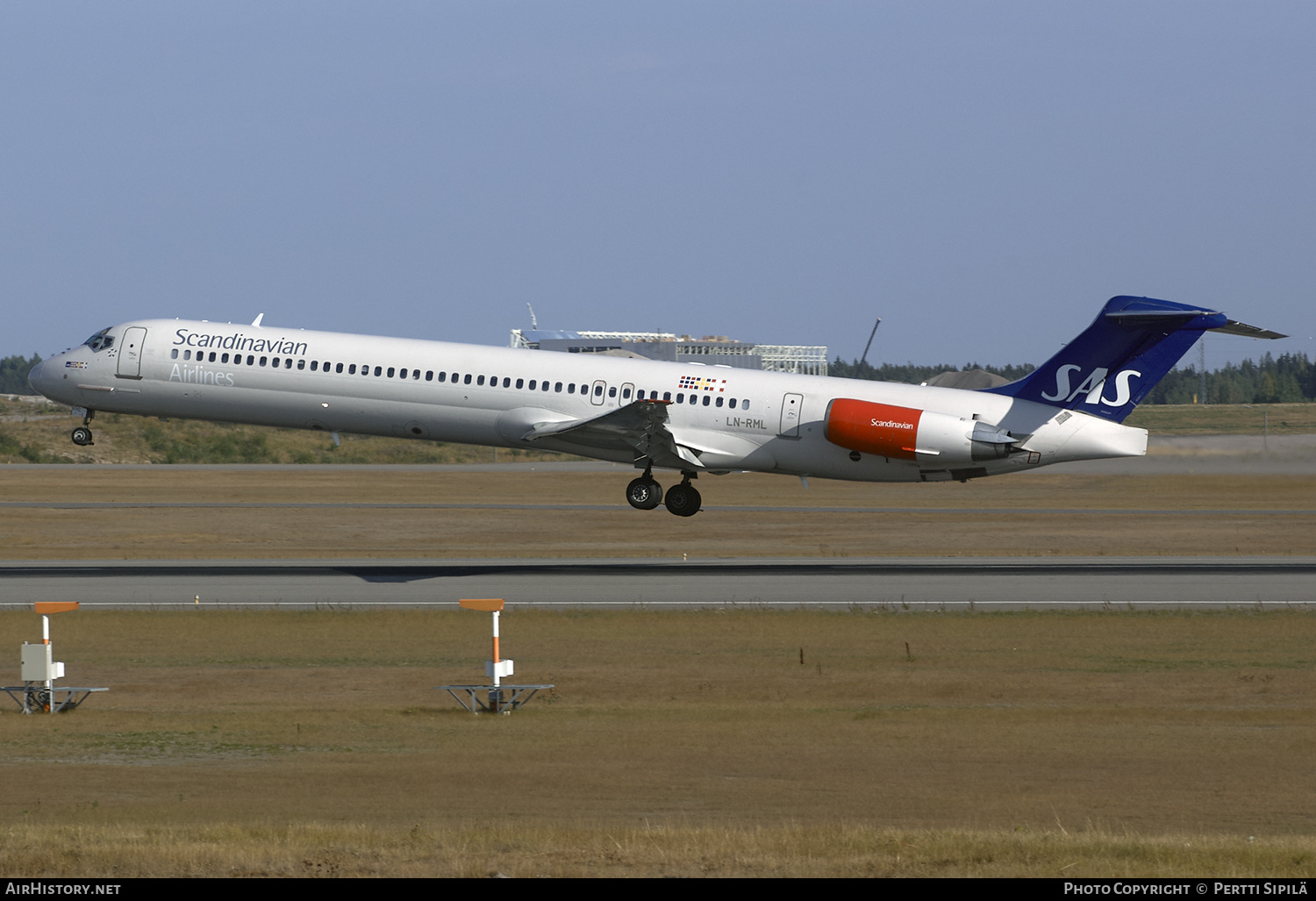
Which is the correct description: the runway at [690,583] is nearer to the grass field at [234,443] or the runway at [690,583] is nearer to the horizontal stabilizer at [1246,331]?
the horizontal stabilizer at [1246,331]

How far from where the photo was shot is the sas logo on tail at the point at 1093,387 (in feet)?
111

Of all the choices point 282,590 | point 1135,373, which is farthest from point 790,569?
point 282,590

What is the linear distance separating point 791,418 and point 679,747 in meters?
15.3

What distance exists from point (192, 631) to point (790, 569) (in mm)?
16689

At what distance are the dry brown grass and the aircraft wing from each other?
9436 mm

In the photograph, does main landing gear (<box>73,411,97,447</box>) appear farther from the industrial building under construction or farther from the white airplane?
the industrial building under construction

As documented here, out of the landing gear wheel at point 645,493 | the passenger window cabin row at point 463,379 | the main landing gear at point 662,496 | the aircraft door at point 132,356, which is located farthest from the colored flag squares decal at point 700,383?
the aircraft door at point 132,356

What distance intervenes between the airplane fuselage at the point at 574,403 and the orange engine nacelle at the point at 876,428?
42mm

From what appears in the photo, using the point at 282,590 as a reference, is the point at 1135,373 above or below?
above

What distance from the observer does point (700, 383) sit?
119 ft

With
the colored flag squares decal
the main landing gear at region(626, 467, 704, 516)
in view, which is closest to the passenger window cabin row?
the colored flag squares decal

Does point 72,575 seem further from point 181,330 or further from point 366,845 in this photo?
point 366,845

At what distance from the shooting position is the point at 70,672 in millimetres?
27594

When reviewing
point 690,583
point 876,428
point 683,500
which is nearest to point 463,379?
point 683,500
